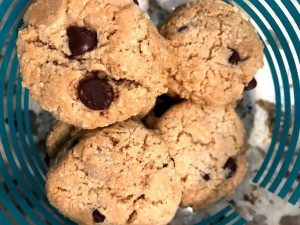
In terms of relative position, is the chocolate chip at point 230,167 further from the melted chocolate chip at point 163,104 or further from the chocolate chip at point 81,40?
the chocolate chip at point 81,40

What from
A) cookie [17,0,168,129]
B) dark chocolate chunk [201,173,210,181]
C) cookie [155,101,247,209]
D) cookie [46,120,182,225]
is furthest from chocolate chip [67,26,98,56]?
dark chocolate chunk [201,173,210,181]

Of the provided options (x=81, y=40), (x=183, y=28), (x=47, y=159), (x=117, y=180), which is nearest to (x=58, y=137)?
(x=47, y=159)

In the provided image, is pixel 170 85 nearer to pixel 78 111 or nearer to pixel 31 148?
pixel 78 111

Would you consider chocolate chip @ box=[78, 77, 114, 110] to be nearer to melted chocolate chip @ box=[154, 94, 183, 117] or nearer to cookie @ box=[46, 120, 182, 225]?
cookie @ box=[46, 120, 182, 225]

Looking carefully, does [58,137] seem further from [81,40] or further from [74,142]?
[81,40]

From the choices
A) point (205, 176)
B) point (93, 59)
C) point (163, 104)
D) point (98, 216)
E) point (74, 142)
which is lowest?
point (98, 216)

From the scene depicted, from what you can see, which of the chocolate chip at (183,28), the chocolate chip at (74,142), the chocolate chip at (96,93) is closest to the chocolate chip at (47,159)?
the chocolate chip at (74,142)
